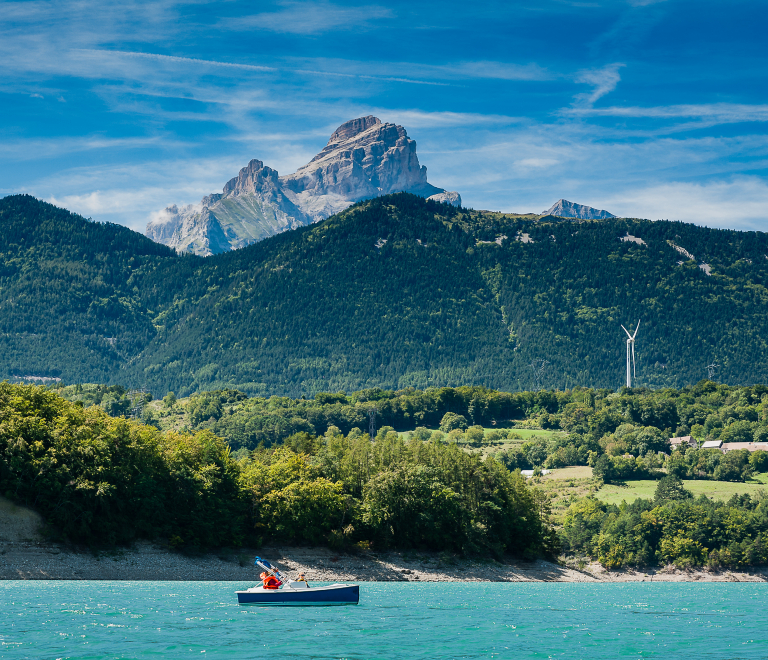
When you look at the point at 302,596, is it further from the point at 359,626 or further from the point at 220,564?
the point at 220,564

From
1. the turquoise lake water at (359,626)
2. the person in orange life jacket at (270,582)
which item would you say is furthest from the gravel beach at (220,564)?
the person in orange life jacket at (270,582)

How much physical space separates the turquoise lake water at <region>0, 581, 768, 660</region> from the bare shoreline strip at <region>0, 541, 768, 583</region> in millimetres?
4356

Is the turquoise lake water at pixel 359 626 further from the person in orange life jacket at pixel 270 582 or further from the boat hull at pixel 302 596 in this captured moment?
the person in orange life jacket at pixel 270 582

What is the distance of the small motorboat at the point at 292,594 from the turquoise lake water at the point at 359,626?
101cm

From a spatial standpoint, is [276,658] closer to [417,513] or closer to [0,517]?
[0,517]

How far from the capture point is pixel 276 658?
61.8 meters

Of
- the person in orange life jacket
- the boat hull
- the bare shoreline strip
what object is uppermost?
the person in orange life jacket

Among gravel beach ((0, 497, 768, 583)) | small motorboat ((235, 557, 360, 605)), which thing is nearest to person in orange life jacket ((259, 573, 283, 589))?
small motorboat ((235, 557, 360, 605))

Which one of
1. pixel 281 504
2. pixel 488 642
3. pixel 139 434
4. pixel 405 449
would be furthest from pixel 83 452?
pixel 488 642

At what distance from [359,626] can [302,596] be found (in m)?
13.6

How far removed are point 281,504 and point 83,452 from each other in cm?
2787

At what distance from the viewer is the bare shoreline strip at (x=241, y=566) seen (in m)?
110

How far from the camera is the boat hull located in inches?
3553

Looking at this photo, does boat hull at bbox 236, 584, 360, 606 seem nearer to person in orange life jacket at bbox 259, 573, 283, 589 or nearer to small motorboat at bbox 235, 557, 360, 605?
small motorboat at bbox 235, 557, 360, 605
